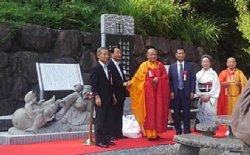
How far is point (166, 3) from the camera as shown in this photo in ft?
39.2

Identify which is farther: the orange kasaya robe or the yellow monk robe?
the yellow monk robe

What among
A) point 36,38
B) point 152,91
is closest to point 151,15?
point 36,38

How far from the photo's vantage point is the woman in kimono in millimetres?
7910

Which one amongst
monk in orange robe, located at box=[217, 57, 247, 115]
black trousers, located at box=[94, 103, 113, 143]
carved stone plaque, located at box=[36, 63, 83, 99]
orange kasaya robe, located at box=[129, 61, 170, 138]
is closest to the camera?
black trousers, located at box=[94, 103, 113, 143]

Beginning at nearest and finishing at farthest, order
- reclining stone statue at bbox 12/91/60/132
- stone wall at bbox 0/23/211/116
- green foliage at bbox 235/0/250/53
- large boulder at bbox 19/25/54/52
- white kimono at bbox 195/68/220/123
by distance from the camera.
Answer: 1. reclining stone statue at bbox 12/91/60/132
2. white kimono at bbox 195/68/220/123
3. stone wall at bbox 0/23/211/116
4. large boulder at bbox 19/25/54/52
5. green foliage at bbox 235/0/250/53

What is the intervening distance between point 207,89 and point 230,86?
0.40 m

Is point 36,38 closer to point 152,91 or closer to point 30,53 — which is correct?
point 30,53

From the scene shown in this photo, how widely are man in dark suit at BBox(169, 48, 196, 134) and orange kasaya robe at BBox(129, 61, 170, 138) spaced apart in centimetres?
27

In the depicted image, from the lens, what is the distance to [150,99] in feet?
23.5

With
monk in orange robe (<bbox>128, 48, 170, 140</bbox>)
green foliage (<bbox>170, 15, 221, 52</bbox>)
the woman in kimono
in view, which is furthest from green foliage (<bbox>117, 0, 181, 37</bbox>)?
monk in orange robe (<bbox>128, 48, 170, 140</bbox>)

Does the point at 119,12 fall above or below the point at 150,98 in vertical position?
above

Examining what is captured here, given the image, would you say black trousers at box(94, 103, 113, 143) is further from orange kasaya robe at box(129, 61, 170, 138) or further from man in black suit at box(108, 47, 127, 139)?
orange kasaya robe at box(129, 61, 170, 138)

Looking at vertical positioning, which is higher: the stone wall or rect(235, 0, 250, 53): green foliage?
rect(235, 0, 250, 53): green foliage

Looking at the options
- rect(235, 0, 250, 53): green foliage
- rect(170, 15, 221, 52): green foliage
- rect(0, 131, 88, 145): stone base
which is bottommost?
rect(0, 131, 88, 145): stone base
